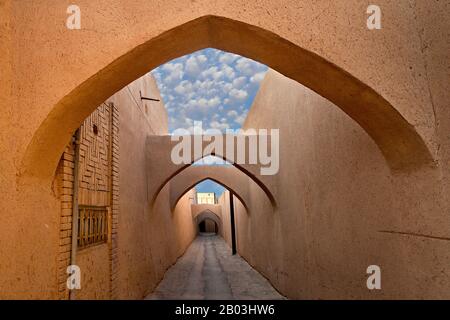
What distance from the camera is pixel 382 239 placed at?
2.58 m

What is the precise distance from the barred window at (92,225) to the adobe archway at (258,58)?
1.08 m

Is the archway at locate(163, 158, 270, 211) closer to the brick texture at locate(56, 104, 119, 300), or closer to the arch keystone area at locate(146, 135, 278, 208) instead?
the arch keystone area at locate(146, 135, 278, 208)

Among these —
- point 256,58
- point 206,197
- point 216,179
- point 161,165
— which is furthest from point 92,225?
point 206,197

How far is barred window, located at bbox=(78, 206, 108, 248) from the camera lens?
323 cm

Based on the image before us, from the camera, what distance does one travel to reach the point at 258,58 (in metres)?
2.43

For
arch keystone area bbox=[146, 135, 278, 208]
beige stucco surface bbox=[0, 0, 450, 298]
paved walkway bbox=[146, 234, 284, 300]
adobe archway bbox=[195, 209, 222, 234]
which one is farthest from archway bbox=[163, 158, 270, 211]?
adobe archway bbox=[195, 209, 222, 234]

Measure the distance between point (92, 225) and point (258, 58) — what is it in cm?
263

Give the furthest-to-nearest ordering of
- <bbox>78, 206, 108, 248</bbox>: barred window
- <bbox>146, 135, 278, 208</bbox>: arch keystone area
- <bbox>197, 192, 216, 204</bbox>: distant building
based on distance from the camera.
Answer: <bbox>197, 192, 216, 204</bbox>: distant building
<bbox>146, 135, 278, 208</bbox>: arch keystone area
<bbox>78, 206, 108, 248</bbox>: barred window

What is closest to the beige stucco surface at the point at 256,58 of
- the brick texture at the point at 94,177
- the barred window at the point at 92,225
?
the brick texture at the point at 94,177

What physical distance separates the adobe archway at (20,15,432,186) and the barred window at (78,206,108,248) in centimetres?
108

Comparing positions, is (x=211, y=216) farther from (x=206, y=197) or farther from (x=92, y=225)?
(x=92, y=225)

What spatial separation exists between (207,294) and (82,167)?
170 inches

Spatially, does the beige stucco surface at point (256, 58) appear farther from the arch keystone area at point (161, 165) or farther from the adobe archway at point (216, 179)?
the adobe archway at point (216, 179)

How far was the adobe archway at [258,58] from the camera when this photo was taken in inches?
81.3
